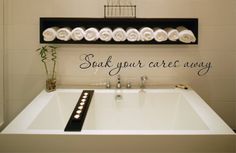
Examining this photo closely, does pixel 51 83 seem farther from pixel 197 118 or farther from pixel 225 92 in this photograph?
pixel 225 92

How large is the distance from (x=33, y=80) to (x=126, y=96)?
868mm

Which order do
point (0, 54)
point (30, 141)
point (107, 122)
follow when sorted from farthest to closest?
point (0, 54) → point (107, 122) → point (30, 141)

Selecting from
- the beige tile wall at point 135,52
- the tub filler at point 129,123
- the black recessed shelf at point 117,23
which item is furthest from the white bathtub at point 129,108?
the black recessed shelf at point 117,23

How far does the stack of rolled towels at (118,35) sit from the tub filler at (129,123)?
1.41 feet

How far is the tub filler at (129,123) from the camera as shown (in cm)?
127

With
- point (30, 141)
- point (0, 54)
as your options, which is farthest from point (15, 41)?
point (30, 141)

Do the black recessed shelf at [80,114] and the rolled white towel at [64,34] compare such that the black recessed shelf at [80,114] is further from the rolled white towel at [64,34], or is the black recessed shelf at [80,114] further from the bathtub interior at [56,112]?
the rolled white towel at [64,34]

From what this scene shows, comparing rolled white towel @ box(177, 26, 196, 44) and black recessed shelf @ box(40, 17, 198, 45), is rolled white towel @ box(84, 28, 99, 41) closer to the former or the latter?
black recessed shelf @ box(40, 17, 198, 45)

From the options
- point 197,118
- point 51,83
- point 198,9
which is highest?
point 198,9

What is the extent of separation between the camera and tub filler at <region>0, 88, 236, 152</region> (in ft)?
4.16

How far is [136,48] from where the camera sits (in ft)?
7.45

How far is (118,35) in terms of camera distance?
203 cm

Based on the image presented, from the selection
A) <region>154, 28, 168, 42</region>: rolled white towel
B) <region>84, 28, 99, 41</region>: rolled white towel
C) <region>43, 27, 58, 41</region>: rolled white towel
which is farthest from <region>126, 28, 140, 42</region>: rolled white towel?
<region>43, 27, 58, 41</region>: rolled white towel

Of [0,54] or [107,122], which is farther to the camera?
[0,54]
